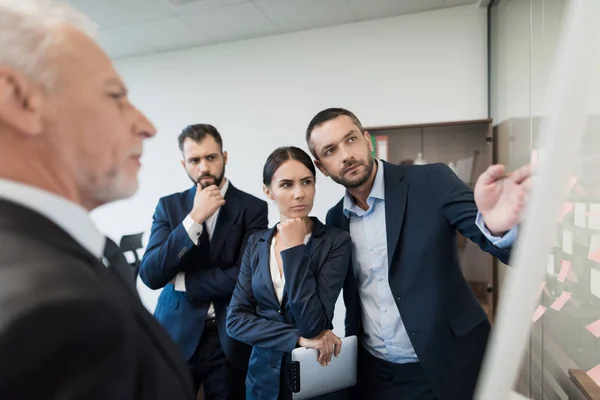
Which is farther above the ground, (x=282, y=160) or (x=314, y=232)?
(x=282, y=160)

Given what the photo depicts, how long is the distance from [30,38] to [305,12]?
2.77 metres

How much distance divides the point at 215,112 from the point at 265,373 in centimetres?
279

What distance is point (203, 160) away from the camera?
66.2 inches

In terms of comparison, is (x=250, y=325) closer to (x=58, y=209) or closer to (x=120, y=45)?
(x=58, y=209)

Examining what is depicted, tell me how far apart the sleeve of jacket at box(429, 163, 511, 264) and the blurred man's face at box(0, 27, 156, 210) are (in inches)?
39.3

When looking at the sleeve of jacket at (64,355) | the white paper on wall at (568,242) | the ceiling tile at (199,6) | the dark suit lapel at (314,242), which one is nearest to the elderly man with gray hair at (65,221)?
the sleeve of jacket at (64,355)

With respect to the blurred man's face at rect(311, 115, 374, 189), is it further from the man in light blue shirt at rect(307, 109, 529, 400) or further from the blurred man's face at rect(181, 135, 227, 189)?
the blurred man's face at rect(181, 135, 227, 189)

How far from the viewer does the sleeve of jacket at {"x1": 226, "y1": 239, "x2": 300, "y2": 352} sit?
1204mm

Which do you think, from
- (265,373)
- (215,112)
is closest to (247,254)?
(265,373)

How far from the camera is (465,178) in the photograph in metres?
2.75

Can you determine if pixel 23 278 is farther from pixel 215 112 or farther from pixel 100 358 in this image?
pixel 215 112

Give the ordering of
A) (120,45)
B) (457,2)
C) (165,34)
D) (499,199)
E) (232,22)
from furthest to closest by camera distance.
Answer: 1. (120,45)
2. (165,34)
3. (232,22)
4. (457,2)
5. (499,199)

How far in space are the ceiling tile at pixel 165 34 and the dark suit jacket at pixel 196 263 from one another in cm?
200

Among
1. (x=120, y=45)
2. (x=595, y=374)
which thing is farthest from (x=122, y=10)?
(x=595, y=374)
